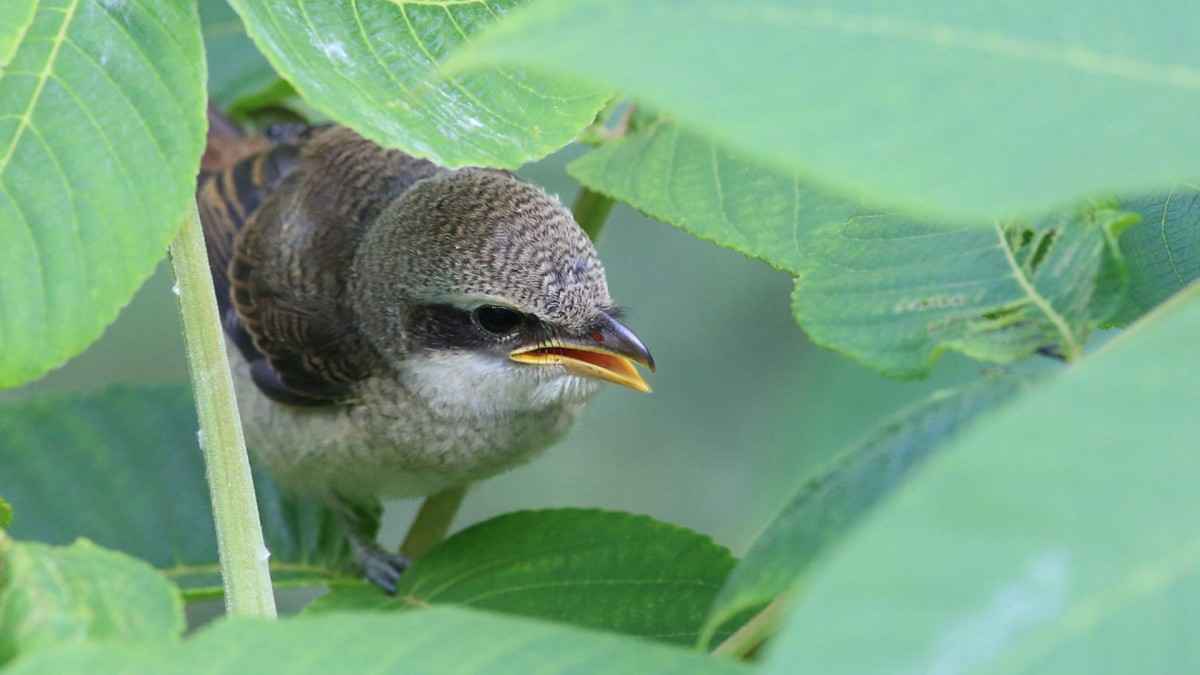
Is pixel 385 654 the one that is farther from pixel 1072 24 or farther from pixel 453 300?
pixel 453 300

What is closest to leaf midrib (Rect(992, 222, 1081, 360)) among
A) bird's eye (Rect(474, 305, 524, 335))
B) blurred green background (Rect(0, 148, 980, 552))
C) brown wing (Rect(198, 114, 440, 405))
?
bird's eye (Rect(474, 305, 524, 335))

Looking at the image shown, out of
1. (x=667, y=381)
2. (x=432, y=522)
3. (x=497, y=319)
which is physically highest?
(x=497, y=319)

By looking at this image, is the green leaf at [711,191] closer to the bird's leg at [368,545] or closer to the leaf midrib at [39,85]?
the bird's leg at [368,545]

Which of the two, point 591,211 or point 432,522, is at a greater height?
point 591,211

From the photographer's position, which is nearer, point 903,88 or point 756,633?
A: point 903,88

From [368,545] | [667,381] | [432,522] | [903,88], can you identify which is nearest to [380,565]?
[368,545]

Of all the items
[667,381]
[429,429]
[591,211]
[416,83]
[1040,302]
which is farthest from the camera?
[667,381]

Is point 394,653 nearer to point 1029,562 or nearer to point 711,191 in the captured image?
point 1029,562

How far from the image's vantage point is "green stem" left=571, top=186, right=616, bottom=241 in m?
2.96

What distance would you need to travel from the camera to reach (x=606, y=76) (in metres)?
0.73

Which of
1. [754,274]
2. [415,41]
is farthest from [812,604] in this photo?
[754,274]

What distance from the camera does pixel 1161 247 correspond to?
1.69 m

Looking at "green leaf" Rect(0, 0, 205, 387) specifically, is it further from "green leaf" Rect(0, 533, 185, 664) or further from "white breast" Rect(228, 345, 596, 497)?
"white breast" Rect(228, 345, 596, 497)

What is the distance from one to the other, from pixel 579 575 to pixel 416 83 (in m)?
0.79
